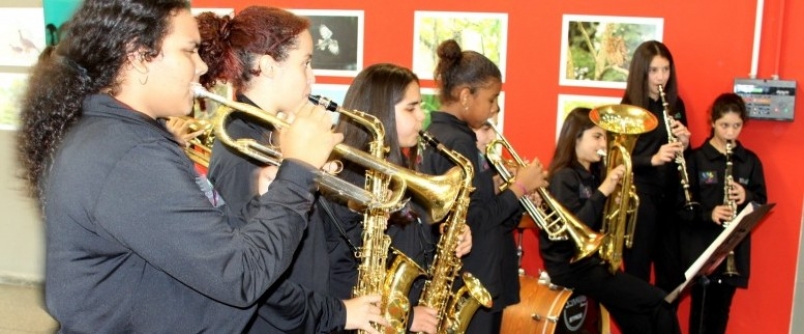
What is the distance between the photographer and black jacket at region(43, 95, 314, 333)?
1.51 metres

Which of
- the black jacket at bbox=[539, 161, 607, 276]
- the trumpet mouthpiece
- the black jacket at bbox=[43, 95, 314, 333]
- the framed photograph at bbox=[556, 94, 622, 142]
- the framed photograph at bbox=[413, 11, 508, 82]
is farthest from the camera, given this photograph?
the framed photograph at bbox=[413, 11, 508, 82]

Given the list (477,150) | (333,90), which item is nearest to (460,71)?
(477,150)

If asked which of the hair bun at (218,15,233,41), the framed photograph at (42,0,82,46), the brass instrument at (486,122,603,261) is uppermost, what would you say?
the framed photograph at (42,0,82,46)

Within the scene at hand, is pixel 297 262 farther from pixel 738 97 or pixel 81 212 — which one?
pixel 738 97

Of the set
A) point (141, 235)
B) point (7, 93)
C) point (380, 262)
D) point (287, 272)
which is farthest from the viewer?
point (7, 93)

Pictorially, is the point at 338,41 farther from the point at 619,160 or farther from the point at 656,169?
the point at 656,169

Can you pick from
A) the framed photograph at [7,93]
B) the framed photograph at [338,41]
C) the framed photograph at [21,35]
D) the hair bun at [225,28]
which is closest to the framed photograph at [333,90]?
the framed photograph at [338,41]

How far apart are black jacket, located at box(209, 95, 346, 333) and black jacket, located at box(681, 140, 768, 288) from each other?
306 cm

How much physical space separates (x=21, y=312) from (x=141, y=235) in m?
4.73

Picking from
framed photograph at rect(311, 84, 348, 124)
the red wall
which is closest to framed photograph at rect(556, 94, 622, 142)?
the red wall

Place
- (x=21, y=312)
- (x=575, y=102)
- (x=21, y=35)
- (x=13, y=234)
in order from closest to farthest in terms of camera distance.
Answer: (x=575, y=102) < (x=21, y=312) < (x=21, y=35) < (x=13, y=234)

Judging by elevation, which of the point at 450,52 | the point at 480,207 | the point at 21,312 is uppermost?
the point at 450,52

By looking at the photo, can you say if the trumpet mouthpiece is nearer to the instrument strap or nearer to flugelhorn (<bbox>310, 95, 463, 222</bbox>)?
flugelhorn (<bbox>310, 95, 463, 222</bbox>)

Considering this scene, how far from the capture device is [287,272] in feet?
7.35
